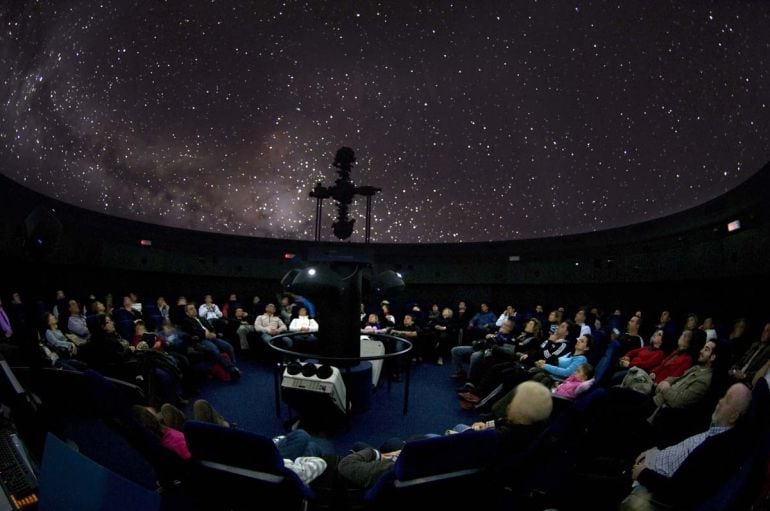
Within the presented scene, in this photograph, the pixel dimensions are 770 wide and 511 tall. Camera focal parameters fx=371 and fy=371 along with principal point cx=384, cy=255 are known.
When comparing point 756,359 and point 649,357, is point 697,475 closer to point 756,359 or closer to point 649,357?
point 756,359

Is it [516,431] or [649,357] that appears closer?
[516,431]

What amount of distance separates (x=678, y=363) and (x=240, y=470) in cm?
507

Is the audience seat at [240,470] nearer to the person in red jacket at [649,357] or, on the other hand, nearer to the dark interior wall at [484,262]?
the dark interior wall at [484,262]

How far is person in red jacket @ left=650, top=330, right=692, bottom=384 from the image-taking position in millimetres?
4441

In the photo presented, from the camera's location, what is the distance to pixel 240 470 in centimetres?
164

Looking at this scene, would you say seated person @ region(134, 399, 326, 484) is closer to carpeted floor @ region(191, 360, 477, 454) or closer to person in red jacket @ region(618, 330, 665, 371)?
carpeted floor @ region(191, 360, 477, 454)

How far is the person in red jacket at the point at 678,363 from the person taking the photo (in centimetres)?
444

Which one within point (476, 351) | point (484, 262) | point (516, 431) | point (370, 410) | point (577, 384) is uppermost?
point (484, 262)

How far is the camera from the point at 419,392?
5707 mm

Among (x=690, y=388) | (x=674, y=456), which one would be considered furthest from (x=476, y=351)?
(x=674, y=456)

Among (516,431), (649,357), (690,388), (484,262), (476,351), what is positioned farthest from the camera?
(484,262)

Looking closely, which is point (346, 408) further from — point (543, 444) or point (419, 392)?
point (543, 444)

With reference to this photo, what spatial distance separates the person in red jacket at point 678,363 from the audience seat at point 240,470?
15.6ft

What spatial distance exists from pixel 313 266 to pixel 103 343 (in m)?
2.80
